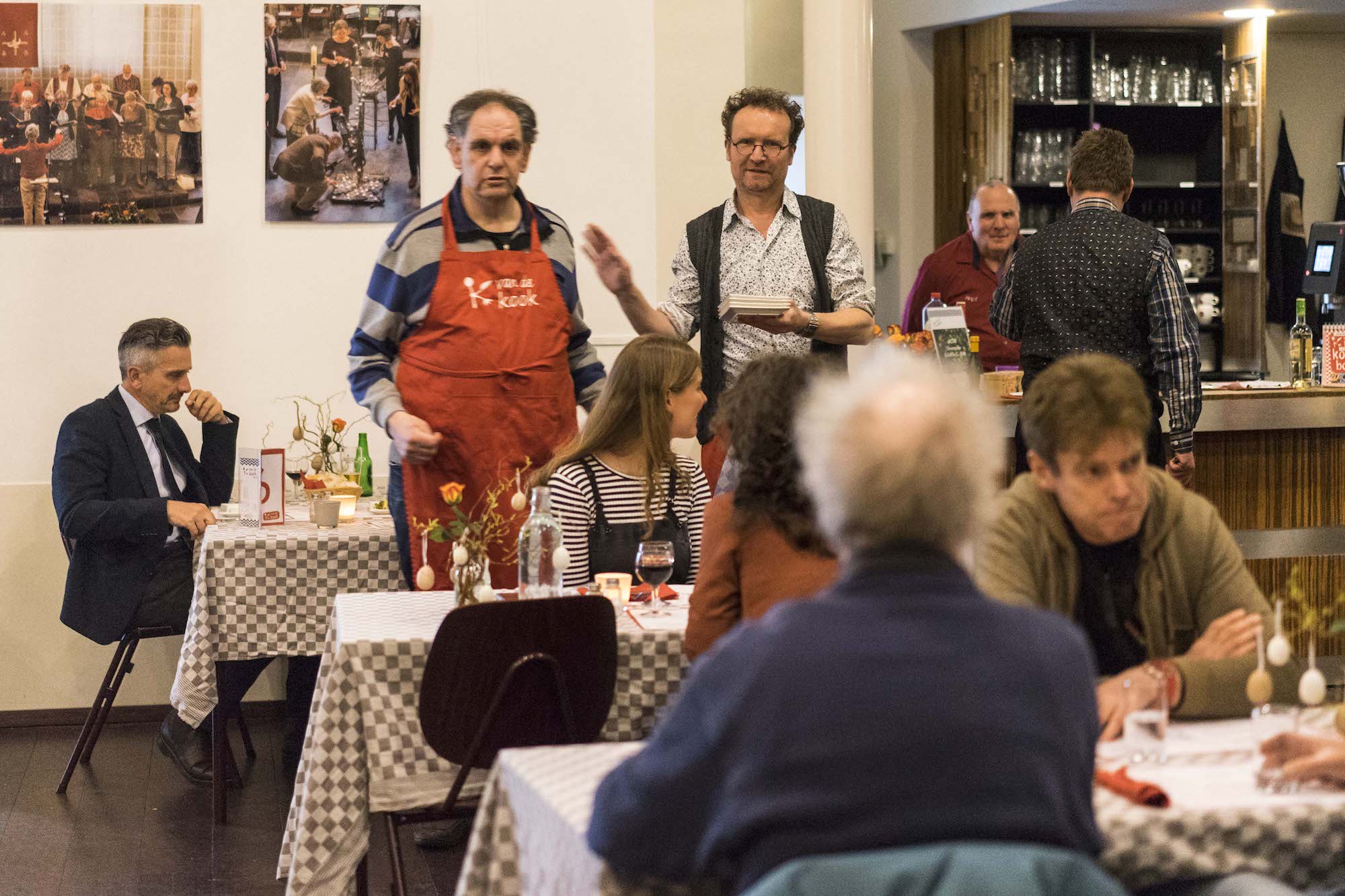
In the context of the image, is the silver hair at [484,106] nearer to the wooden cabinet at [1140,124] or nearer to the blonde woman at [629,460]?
the blonde woman at [629,460]

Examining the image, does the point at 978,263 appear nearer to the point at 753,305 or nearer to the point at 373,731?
the point at 753,305

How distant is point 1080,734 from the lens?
144cm

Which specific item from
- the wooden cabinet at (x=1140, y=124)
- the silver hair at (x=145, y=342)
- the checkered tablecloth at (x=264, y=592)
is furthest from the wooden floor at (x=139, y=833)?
the wooden cabinet at (x=1140, y=124)

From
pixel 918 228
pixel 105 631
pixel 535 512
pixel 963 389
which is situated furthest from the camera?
pixel 918 228

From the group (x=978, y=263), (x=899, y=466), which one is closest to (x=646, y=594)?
(x=899, y=466)

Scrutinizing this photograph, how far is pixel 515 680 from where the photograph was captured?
2768 mm

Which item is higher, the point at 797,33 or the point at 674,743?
the point at 797,33

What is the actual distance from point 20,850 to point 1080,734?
10.7ft

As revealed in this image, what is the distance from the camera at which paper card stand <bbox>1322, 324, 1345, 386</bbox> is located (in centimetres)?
525

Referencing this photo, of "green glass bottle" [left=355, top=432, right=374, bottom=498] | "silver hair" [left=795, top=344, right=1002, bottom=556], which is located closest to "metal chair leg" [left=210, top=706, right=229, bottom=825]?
"green glass bottle" [left=355, top=432, right=374, bottom=498]

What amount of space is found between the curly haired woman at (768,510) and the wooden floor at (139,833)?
154 centimetres

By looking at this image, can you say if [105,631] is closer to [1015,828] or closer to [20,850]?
[20,850]

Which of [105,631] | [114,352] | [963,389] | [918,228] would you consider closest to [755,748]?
[963,389]

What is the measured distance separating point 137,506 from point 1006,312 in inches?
105
